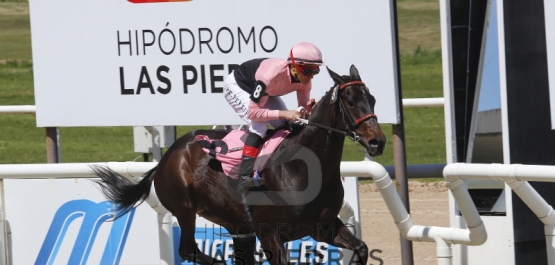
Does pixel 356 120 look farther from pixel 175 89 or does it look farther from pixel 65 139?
pixel 65 139

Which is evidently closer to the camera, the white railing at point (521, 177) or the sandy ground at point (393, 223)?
the white railing at point (521, 177)

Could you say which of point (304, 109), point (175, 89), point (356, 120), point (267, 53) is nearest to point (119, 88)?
point (175, 89)

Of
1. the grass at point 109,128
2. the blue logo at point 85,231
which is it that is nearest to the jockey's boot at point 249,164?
the blue logo at point 85,231

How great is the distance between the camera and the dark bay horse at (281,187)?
16.1 ft

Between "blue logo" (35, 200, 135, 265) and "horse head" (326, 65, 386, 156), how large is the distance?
5.61 ft

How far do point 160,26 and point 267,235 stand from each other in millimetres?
1657

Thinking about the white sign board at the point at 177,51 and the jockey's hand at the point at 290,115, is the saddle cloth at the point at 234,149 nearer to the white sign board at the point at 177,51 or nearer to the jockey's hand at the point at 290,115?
A: the jockey's hand at the point at 290,115

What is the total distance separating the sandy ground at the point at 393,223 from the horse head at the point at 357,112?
143cm

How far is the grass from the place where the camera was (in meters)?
12.4

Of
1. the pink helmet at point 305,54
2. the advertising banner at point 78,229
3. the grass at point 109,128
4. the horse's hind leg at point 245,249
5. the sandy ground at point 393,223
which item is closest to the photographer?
the pink helmet at point 305,54

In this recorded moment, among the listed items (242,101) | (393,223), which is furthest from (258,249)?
(393,223)

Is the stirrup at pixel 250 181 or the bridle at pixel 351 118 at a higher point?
the bridle at pixel 351 118

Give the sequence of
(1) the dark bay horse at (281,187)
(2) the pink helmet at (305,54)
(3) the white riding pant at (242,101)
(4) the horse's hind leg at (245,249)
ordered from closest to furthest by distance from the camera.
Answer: (1) the dark bay horse at (281,187) < (2) the pink helmet at (305,54) < (3) the white riding pant at (242,101) < (4) the horse's hind leg at (245,249)

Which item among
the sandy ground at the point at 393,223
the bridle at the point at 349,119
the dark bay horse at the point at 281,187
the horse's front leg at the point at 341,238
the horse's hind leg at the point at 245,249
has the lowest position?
the sandy ground at the point at 393,223
